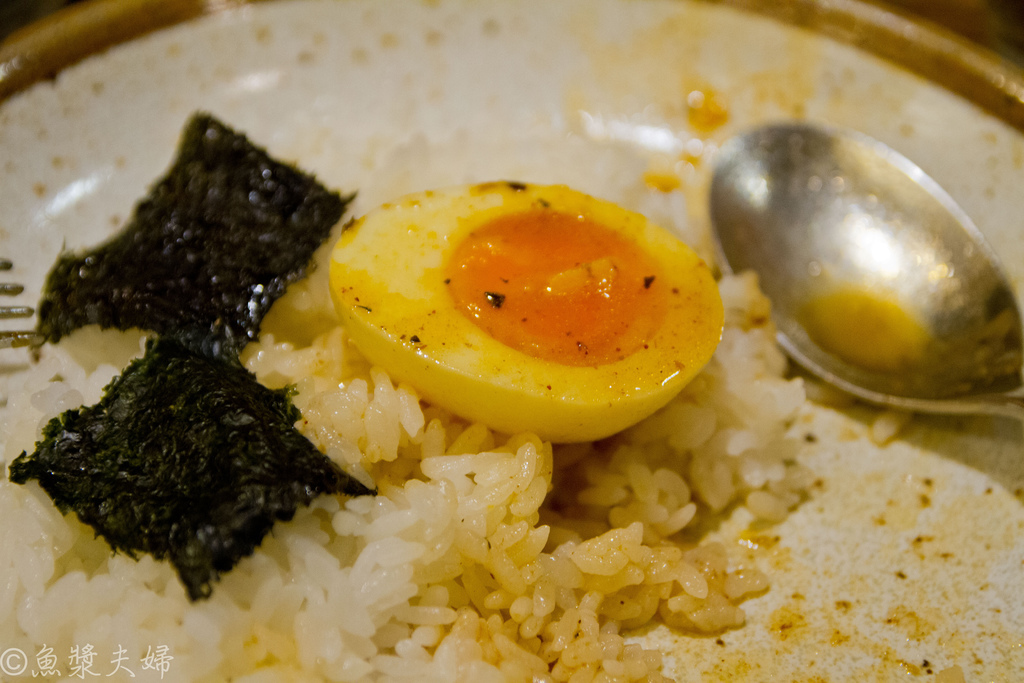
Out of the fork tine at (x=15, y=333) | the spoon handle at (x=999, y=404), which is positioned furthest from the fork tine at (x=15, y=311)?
the spoon handle at (x=999, y=404)

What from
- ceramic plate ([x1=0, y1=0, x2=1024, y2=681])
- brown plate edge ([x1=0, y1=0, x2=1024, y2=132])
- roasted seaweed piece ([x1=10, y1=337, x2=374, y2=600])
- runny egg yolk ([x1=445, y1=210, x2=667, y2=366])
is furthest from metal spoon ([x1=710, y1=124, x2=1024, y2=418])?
roasted seaweed piece ([x1=10, y1=337, x2=374, y2=600])

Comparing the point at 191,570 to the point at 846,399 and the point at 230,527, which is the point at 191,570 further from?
the point at 846,399

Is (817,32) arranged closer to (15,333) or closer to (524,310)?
(524,310)

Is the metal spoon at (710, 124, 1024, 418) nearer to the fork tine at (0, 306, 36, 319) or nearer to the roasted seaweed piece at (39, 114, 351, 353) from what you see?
the roasted seaweed piece at (39, 114, 351, 353)

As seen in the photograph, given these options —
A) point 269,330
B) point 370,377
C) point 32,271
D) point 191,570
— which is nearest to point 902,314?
point 370,377

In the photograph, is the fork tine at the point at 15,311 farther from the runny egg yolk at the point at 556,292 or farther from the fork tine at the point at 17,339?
the runny egg yolk at the point at 556,292

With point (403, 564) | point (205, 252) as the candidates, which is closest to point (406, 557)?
point (403, 564)
